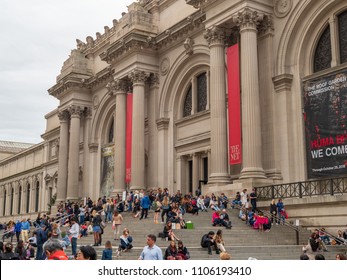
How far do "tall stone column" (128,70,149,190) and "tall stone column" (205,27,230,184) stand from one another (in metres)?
8.72

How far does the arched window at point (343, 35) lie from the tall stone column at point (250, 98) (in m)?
4.23

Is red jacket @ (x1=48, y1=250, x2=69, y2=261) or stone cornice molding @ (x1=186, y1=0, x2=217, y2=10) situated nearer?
red jacket @ (x1=48, y1=250, x2=69, y2=261)

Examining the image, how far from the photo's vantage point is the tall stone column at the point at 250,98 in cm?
2555

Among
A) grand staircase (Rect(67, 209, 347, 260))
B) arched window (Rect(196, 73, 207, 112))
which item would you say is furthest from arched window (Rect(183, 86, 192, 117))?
grand staircase (Rect(67, 209, 347, 260))

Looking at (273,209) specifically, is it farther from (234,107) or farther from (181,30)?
(181,30)

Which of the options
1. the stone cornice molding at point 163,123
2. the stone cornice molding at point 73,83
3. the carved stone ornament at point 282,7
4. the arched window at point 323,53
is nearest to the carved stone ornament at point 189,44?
the stone cornice molding at point 163,123

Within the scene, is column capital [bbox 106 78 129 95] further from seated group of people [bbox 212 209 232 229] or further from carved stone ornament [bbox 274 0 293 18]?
seated group of people [bbox 212 209 232 229]

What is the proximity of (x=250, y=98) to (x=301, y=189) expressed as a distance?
5.53m

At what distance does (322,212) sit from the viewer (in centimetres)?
2116

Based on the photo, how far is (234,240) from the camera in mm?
19828

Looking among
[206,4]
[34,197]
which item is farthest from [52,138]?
[206,4]

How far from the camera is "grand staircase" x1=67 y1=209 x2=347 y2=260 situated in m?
16.9

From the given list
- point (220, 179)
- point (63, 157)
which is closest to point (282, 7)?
point (220, 179)

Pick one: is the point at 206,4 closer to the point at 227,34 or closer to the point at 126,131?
the point at 227,34
